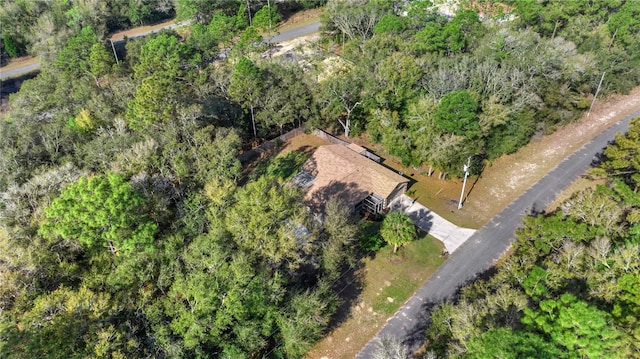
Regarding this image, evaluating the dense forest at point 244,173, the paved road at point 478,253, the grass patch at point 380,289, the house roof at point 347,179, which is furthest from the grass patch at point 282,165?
the paved road at point 478,253

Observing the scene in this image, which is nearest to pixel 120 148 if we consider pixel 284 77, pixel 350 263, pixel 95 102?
pixel 95 102

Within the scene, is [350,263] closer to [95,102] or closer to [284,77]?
[284,77]

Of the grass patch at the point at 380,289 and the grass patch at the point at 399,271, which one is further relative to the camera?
the grass patch at the point at 399,271

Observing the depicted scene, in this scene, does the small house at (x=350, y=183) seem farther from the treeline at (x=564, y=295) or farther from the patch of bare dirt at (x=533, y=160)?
the treeline at (x=564, y=295)

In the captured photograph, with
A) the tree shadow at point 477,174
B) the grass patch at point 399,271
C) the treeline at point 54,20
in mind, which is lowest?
the grass patch at point 399,271

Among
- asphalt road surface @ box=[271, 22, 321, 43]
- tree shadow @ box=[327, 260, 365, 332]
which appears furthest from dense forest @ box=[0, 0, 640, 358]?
asphalt road surface @ box=[271, 22, 321, 43]

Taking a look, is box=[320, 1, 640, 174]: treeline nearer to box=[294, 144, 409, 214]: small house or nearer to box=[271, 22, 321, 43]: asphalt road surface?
box=[294, 144, 409, 214]: small house
